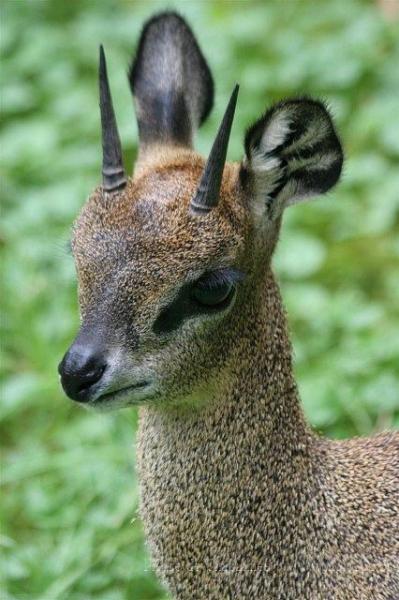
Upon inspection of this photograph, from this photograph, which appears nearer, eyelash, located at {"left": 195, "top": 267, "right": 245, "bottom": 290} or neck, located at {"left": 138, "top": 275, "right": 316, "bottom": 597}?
eyelash, located at {"left": 195, "top": 267, "right": 245, "bottom": 290}

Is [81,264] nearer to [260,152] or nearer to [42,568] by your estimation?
[260,152]

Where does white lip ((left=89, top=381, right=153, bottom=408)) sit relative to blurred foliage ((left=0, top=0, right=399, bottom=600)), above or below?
below

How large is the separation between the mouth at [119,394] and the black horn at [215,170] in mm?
415

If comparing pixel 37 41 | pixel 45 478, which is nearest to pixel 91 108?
pixel 37 41

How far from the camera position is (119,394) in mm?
2600

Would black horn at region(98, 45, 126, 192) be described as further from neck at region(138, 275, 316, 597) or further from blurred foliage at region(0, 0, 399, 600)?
blurred foliage at region(0, 0, 399, 600)

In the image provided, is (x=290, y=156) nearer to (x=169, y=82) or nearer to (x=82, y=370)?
(x=169, y=82)

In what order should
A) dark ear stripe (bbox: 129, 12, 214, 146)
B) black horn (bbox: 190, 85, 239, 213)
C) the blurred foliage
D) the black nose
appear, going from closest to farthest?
the black nose → black horn (bbox: 190, 85, 239, 213) → dark ear stripe (bbox: 129, 12, 214, 146) → the blurred foliage

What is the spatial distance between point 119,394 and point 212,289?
0.31m

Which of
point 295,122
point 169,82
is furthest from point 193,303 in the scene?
point 169,82

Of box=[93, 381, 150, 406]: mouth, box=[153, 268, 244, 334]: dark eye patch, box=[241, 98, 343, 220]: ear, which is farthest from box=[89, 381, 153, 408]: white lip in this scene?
box=[241, 98, 343, 220]: ear

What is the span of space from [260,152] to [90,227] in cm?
44

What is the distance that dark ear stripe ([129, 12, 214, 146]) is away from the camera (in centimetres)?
317

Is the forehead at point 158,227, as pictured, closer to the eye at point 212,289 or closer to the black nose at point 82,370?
the eye at point 212,289
